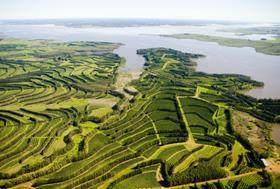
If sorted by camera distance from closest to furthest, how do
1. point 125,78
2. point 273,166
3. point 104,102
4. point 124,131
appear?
point 273,166 → point 124,131 → point 104,102 → point 125,78

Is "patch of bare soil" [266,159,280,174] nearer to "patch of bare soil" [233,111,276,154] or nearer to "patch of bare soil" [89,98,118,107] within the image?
"patch of bare soil" [233,111,276,154]

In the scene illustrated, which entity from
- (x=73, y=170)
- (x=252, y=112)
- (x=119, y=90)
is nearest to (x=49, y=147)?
(x=73, y=170)

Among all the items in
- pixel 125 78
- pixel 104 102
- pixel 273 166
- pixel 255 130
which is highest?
pixel 273 166

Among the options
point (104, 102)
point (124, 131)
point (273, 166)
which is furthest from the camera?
point (104, 102)

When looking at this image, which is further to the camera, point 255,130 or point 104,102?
point 104,102

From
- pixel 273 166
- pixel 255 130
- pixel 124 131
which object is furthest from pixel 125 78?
pixel 273 166

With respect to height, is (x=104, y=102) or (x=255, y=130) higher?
(x=255, y=130)

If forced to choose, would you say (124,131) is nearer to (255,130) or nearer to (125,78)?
(255,130)

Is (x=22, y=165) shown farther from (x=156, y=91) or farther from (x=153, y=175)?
(x=156, y=91)
